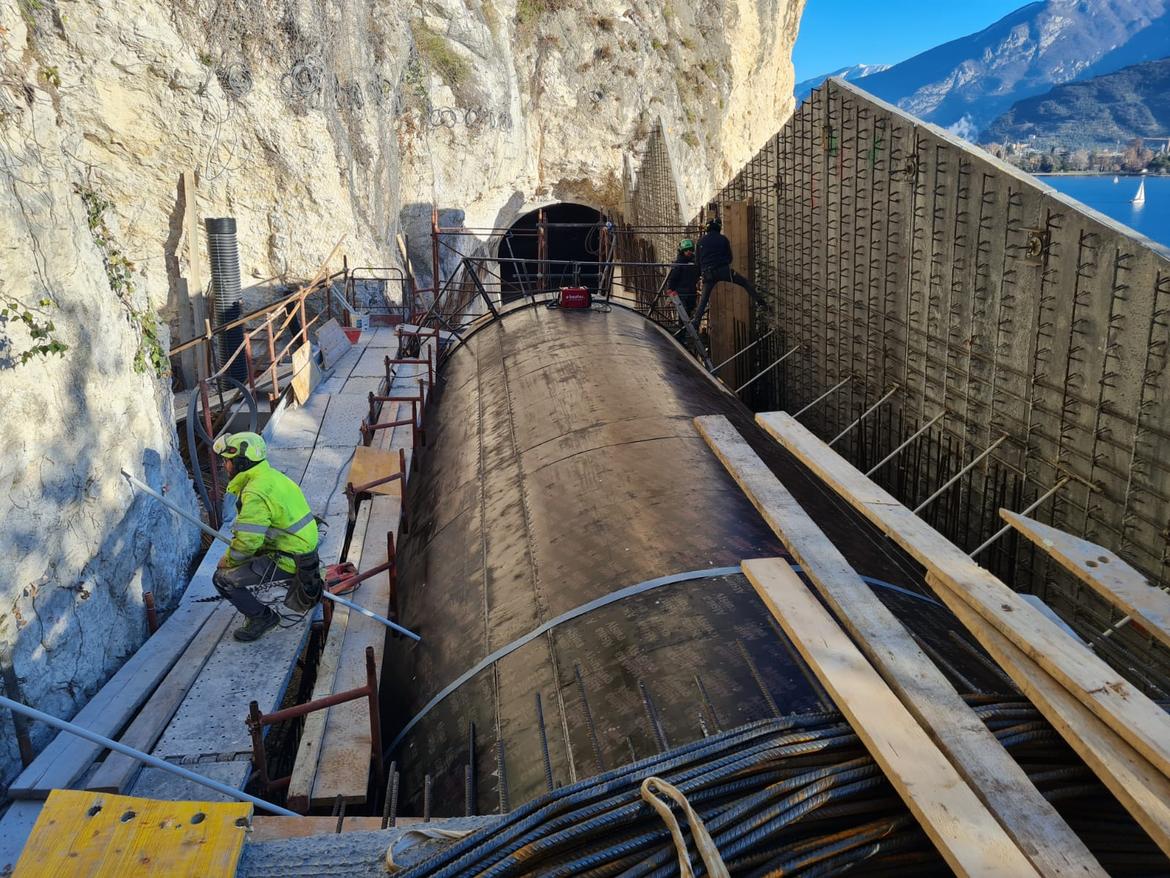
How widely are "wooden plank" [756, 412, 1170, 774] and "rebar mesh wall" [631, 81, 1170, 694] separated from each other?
270 cm

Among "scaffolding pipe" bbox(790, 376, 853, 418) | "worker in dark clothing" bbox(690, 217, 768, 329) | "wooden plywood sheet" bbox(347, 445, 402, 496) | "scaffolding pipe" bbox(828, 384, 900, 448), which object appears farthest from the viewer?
"worker in dark clothing" bbox(690, 217, 768, 329)

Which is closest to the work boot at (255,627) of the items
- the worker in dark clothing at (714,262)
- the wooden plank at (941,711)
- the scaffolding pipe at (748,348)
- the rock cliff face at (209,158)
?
the rock cliff face at (209,158)

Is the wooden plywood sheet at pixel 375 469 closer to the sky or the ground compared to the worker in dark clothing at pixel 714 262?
closer to the ground

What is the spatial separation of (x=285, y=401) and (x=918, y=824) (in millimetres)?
11323

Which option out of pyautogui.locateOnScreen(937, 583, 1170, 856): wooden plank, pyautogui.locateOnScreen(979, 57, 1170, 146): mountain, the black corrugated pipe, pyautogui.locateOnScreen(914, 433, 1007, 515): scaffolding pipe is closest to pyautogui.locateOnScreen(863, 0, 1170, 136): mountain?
pyautogui.locateOnScreen(979, 57, 1170, 146): mountain

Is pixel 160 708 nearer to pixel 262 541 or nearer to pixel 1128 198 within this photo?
pixel 262 541

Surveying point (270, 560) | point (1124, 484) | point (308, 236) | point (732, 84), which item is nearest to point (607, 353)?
point (270, 560)

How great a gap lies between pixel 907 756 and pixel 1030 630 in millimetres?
902

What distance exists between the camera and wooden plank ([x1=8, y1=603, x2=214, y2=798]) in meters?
5.22

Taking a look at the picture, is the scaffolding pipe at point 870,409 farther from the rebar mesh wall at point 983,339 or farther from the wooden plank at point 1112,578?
the wooden plank at point 1112,578

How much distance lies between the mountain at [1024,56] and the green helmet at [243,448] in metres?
159

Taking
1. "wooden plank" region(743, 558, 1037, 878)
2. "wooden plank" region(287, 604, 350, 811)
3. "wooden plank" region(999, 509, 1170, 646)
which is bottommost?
"wooden plank" region(287, 604, 350, 811)

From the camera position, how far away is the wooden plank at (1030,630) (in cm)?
272

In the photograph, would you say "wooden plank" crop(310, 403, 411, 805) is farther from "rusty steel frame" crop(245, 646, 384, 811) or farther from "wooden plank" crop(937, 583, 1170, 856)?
"wooden plank" crop(937, 583, 1170, 856)
